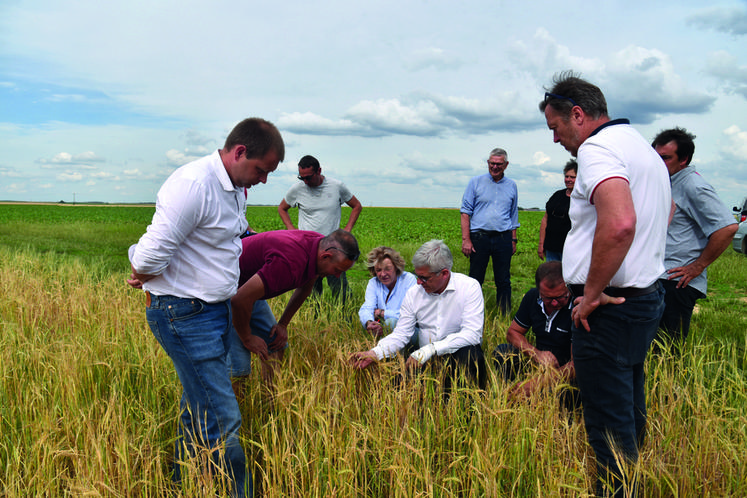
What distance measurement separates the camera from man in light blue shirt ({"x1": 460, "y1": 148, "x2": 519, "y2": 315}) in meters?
6.13

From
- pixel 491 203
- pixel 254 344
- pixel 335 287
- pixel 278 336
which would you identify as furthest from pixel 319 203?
pixel 254 344

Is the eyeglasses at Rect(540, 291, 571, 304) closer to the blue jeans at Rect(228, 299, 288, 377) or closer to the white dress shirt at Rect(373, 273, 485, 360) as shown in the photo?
the white dress shirt at Rect(373, 273, 485, 360)

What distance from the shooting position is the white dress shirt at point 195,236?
2.09 m

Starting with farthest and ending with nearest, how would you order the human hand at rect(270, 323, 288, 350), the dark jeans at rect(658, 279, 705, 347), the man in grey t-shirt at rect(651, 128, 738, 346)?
1. the dark jeans at rect(658, 279, 705, 347)
2. the man in grey t-shirt at rect(651, 128, 738, 346)
3. the human hand at rect(270, 323, 288, 350)

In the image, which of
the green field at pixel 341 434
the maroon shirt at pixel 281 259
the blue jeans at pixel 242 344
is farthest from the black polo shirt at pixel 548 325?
the blue jeans at pixel 242 344

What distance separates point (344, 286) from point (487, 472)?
14.2 ft

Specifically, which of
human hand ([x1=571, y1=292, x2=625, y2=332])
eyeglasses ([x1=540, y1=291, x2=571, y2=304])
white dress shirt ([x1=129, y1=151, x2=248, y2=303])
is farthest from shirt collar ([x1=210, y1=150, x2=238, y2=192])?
eyeglasses ([x1=540, y1=291, x2=571, y2=304])

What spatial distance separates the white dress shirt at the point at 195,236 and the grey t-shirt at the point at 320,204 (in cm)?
391

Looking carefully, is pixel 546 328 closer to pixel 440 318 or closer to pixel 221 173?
pixel 440 318

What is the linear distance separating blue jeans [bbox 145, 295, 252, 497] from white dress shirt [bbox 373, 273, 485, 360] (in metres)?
1.40

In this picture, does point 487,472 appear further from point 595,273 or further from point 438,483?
point 595,273

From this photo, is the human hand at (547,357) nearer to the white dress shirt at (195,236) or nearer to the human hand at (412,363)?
the human hand at (412,363)

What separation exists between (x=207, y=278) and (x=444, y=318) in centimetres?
209

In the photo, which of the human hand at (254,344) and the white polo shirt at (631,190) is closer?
the white polo shirt at (631,190)
